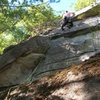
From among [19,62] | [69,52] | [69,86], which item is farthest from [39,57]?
[69,86]

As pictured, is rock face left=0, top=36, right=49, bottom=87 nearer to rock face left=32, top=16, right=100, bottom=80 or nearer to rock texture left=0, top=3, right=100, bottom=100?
rock texture left=0, top=3, right=100, bottom=100

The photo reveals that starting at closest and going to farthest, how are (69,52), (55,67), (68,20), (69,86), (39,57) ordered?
1. (69,86)
2. (55,67)
3. (69,52)
4. (39,57)
5. (68,20)

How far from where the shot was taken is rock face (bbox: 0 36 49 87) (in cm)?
905

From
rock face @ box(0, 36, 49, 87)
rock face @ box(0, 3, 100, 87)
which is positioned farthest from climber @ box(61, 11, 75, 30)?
rock face @ box(0, 36, 49, 87)

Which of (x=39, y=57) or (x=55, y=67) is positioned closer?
(x=55, y=67)

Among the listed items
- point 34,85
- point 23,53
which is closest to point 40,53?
point 23,53

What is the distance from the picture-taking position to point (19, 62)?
9562mm

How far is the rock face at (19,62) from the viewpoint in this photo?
9.05m

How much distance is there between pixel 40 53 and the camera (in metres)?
10.1

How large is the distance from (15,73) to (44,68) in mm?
1151

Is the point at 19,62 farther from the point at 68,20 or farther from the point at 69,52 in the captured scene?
the point at 68,20

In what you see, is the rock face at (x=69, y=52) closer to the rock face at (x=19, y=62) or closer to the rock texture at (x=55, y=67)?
the rock texture at (x=55, y=67)

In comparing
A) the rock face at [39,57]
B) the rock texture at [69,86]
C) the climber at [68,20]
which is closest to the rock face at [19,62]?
the rock face at [39,57]

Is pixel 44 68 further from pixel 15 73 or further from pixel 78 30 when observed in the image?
pixel 78 30
